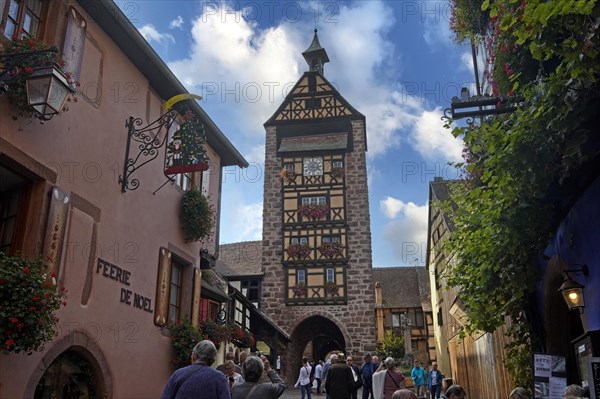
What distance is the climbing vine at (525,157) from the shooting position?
392 cm

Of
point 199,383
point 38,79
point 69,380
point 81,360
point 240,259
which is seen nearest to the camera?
point 199,383

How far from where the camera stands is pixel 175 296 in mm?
9719

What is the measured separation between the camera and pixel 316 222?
26.0 meters

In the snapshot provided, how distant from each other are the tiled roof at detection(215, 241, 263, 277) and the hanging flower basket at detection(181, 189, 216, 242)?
16.2 meters

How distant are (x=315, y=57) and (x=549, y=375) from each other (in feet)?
88.9

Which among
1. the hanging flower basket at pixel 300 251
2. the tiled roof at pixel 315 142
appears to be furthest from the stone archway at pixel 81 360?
the tiled roof at pixel 315 142

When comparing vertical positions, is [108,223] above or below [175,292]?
above

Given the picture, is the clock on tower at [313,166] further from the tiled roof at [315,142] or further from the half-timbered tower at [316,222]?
the tiled roof at [315,142]

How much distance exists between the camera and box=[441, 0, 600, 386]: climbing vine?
154 inches

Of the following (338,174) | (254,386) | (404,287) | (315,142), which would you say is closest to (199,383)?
(254,386)

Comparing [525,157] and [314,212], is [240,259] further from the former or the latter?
[525,157]

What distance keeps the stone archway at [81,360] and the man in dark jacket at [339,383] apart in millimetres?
3471

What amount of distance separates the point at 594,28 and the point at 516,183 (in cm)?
158

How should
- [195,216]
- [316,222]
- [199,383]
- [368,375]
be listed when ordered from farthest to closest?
1. [316,222]
2. [368,375]
3. [195,216]
4. [199,383]
